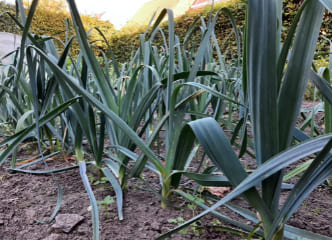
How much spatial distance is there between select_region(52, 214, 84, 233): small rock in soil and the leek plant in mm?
333

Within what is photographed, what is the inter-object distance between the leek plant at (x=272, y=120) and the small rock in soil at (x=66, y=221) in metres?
0.33

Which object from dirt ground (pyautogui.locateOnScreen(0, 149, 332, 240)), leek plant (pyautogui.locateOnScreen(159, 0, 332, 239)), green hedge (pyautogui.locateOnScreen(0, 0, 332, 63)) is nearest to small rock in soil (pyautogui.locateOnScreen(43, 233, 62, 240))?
dirt ground (pyautogui.locateOnScreen(0, 149, 332, 240))

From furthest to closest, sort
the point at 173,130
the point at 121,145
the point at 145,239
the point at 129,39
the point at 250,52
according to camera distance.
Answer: the point at 129,39 < the point at 121,145 < the point at 173,130 < the point at 145,239 < the point at 250,52

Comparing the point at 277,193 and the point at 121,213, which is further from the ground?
the point at 277,193

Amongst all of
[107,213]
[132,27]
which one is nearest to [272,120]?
[107,213]

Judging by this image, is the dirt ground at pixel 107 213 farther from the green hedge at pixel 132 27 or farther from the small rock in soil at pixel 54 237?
the green hedge at pixel 132 27

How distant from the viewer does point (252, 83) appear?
46 centimetres

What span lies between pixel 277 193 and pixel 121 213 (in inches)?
16.7

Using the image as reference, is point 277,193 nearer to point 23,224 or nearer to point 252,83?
point 252,83

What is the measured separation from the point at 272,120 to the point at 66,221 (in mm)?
586

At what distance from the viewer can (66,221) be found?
0.69m

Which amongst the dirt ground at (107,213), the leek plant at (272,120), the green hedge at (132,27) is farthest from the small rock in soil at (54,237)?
the green hedge at (132,27)

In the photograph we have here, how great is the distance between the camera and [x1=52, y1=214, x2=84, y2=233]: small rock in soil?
67 cm

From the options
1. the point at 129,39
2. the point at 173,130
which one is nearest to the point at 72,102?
the point at 173,130
